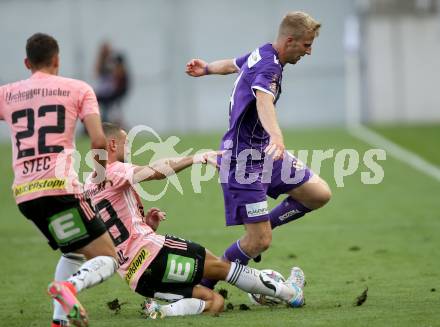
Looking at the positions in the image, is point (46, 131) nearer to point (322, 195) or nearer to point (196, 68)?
point (196, 68)

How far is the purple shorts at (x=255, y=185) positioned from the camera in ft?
28.8

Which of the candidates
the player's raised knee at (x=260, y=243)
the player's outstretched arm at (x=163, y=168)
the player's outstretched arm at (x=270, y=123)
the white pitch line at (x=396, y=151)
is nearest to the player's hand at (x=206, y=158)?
the player's outstretched arm at (x=163, y=168)

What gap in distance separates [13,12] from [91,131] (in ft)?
85.4

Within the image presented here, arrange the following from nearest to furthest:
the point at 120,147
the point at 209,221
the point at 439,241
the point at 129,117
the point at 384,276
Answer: the point at 120,147
the point at 384,276
the point at 439,241
the point at 209,221
the point at 129,117

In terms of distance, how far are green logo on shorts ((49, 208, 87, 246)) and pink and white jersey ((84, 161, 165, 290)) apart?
2.99 ft

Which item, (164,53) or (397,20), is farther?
(164,53)

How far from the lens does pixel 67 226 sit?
24.6 feet

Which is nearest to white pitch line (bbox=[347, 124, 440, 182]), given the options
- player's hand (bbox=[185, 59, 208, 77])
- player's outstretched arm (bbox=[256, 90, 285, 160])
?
player's hand (bbox=[185, 59, 208, 77])

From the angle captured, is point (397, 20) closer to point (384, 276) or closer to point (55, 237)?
point (384, 276)

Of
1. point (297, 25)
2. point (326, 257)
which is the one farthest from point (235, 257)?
point (326, 257)

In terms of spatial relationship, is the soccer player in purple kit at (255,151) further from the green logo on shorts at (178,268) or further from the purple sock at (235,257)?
the green logo on shorts at (178,268)

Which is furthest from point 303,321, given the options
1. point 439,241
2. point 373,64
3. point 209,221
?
point 373,64

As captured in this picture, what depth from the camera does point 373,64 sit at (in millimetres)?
29891

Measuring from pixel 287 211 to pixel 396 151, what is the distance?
13.3 metres
